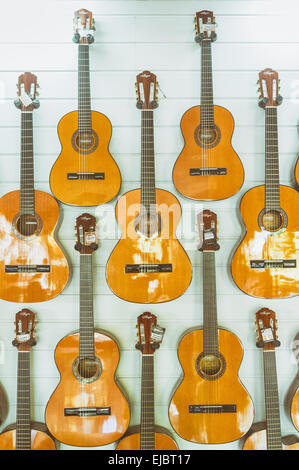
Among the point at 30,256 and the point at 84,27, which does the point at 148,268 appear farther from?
the point at 84,27

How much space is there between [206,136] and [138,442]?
4.56 ft

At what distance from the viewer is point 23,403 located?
149 cm

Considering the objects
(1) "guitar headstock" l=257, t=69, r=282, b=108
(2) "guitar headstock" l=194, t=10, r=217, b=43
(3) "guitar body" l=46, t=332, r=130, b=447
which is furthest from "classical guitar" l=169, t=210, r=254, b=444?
(2) "guitar headstock" l=194, t=10, r=217, b=43

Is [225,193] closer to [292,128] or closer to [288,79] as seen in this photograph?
[292,128]

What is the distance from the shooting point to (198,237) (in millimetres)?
1535

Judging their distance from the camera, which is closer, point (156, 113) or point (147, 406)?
point (147, 406)

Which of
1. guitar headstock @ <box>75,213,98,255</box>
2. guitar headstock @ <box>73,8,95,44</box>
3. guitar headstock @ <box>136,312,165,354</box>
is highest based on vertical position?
guitar headstock @ <box>73,8,95,44</box>

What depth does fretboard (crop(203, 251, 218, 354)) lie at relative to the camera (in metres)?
1.48

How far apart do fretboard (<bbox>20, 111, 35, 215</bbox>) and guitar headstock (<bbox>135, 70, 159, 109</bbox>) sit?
1.68 feet

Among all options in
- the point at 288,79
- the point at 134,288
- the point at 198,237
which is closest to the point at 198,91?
the point at 288,79

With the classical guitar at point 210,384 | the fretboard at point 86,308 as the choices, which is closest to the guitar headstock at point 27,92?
the fretboard at point 86,308

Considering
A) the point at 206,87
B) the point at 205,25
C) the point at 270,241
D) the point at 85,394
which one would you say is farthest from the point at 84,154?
the point at 85,394

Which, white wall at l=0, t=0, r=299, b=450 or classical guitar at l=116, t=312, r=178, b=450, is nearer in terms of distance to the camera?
classical guitar at l=116, t=312, r=178, b=450

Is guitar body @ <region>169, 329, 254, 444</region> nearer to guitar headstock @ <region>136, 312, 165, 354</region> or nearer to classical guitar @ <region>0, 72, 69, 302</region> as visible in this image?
guitar headstock @ <region>136, 312, 165, 354</region>
